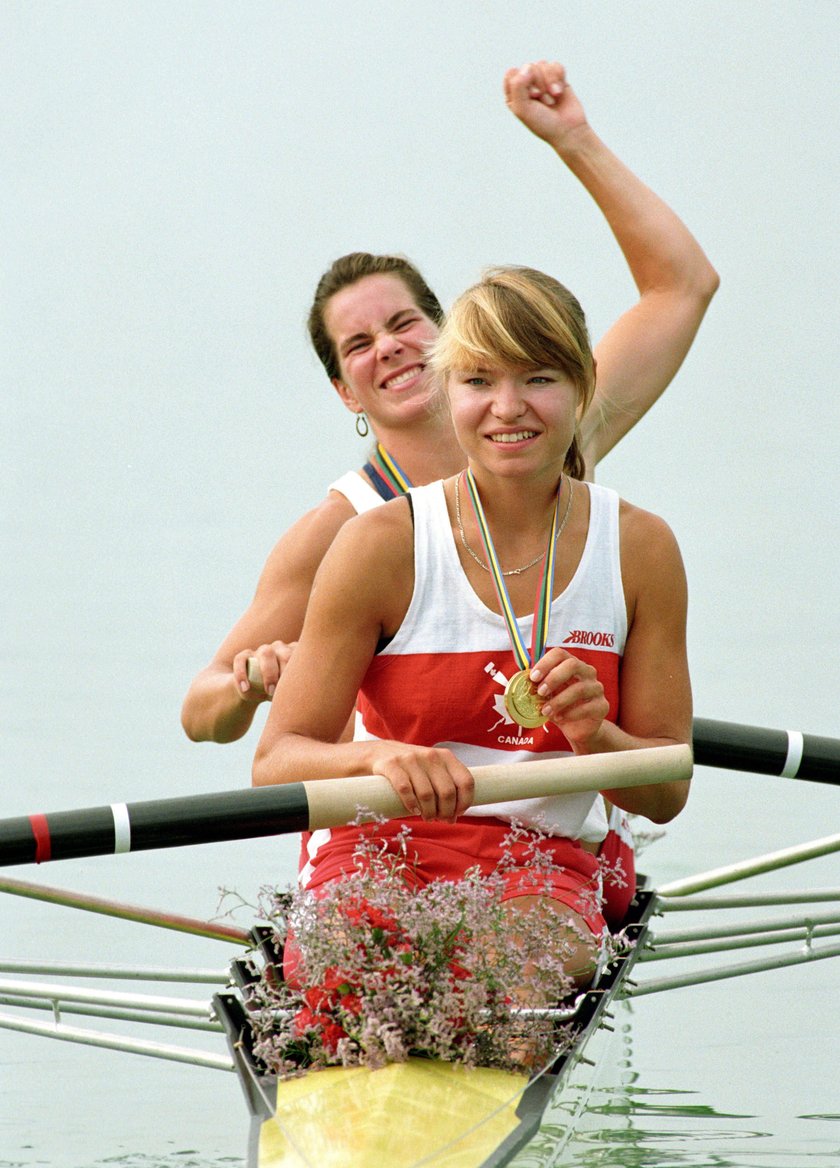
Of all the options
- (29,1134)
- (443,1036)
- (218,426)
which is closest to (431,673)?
(443,1036)

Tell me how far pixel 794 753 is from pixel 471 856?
1.95 ft

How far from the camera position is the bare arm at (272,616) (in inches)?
122

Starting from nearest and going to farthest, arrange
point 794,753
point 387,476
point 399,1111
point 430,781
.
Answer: point 399,1111
point 430,781
point 794,753
point 387,476

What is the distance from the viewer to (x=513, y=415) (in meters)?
2.46

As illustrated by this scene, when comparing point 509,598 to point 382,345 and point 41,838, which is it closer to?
point 41,838

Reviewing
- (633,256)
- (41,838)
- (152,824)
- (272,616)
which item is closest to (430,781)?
(152,824)

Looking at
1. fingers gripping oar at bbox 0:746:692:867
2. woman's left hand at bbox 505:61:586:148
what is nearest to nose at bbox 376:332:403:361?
woman's left hand at bbox 505:61:586:148

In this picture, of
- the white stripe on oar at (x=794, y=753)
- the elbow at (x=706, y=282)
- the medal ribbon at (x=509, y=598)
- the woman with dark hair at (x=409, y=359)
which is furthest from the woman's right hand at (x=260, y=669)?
the elbow at (x=706, y=282)

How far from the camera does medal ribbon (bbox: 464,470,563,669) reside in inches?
97.1

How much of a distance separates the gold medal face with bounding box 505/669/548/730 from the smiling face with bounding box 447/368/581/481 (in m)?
0.29

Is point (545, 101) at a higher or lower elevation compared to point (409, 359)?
higher

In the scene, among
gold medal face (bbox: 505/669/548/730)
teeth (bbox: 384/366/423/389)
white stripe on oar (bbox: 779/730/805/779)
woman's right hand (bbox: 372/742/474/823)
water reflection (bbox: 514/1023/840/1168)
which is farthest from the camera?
teeth (bbox: 384/366/423/389)

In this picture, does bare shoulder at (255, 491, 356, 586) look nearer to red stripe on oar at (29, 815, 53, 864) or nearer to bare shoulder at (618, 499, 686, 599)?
bare shoulder at (618, 499, 686, 599)

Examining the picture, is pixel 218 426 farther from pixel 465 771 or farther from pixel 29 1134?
pixel 465 771
